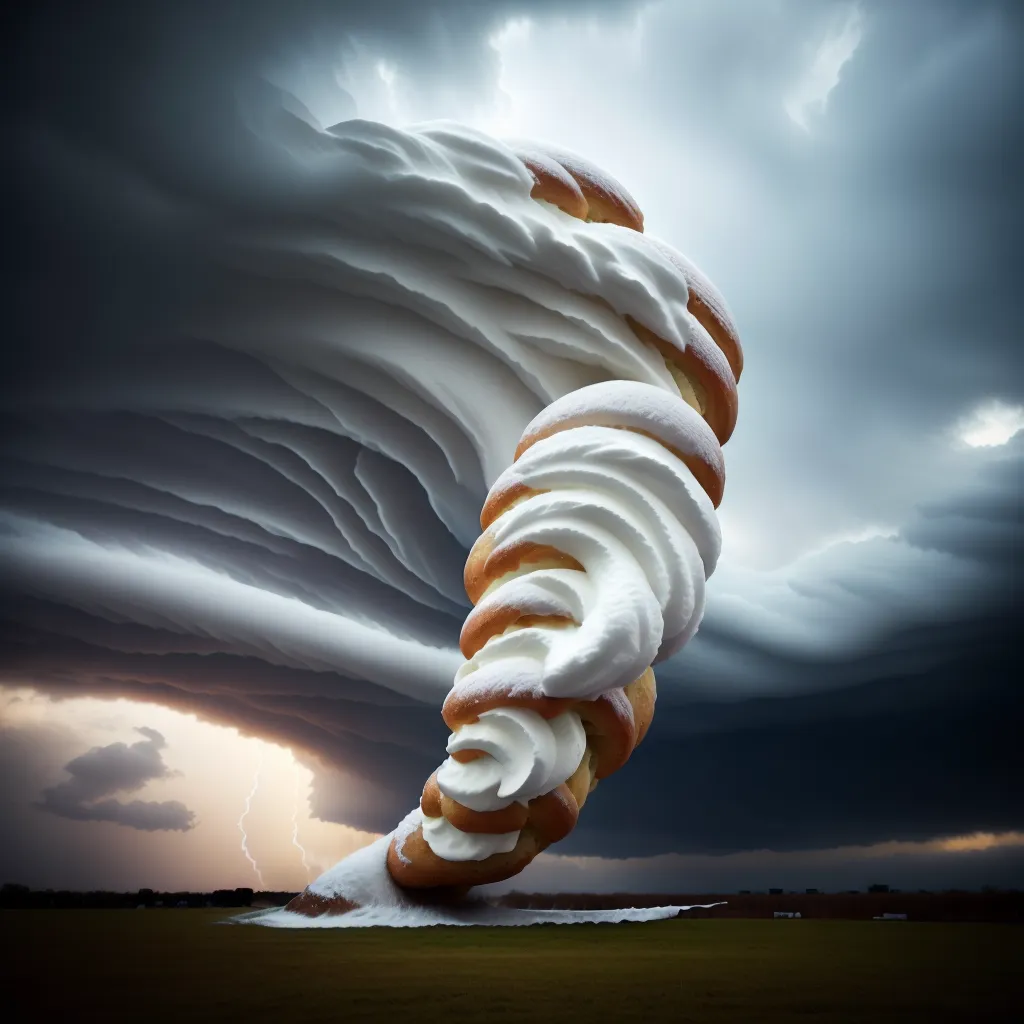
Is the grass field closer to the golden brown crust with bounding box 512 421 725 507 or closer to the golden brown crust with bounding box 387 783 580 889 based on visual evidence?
the golden brown crust with bounding box 387 783 580 889

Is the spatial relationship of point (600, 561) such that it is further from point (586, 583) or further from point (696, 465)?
point (696, 465)

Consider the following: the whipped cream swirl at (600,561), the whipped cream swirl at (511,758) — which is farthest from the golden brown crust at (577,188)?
the whipped cream swirl at (511,758)

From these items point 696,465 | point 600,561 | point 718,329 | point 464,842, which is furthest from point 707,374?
point 464,842

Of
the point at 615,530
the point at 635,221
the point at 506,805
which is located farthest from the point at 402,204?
the point at 506,805

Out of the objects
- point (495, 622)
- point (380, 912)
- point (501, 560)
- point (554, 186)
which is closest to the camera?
point (495, 622)

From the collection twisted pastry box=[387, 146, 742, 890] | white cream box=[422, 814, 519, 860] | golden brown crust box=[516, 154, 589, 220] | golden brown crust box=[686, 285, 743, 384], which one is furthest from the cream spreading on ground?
golden brown crust box=[516, 154, 589, 220]

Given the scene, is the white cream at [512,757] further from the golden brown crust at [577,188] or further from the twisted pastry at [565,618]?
the golden brown crust at [577,188]

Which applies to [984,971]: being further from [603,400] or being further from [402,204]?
[402,204]

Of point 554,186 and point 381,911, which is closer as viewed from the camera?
point 381,911
